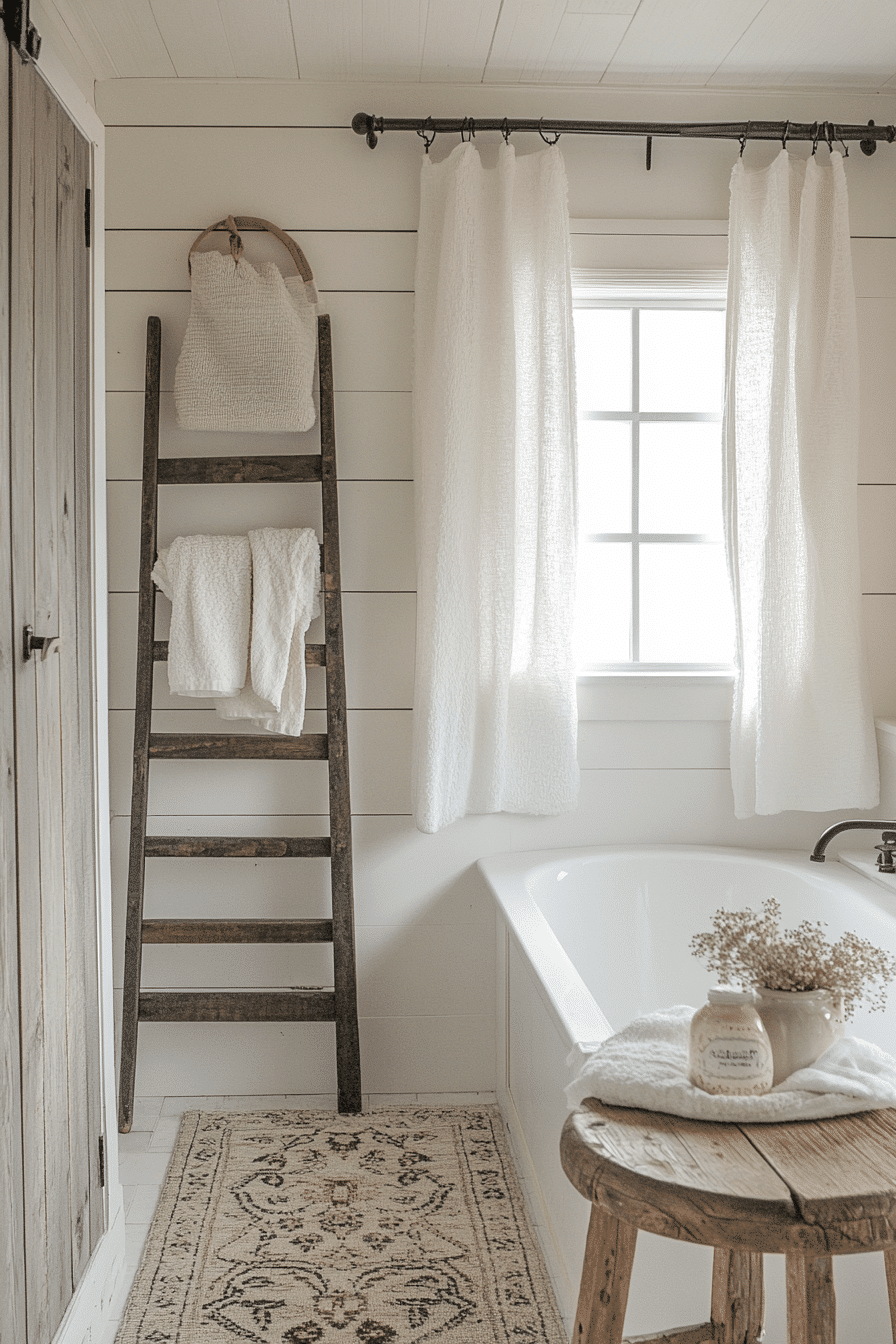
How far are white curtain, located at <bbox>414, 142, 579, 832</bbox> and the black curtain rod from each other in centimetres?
6

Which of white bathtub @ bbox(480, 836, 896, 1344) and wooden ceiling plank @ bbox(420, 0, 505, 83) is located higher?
wooden ceiling plank @ bbox(420, 0, 505, 83)

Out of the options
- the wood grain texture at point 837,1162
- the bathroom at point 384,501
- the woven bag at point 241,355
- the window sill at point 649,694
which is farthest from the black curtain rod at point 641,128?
the wood grain texture at point 837,1162

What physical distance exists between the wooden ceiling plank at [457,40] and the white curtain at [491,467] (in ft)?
0.57

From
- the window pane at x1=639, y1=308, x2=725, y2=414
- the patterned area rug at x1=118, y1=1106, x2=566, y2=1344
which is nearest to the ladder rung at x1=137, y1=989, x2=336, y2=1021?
the patterned area rug at x1=118, y1=1106, x2=566, y2=1344

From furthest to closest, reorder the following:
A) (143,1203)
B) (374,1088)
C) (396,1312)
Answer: (374,1088) → (143,1203) → (396,1312)

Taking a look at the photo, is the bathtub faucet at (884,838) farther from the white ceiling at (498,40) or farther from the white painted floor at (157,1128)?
the white ceiling at (498,40)

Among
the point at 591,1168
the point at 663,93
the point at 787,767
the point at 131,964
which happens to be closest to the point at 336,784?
the point at 131,964

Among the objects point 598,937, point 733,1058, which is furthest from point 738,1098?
point 598,937

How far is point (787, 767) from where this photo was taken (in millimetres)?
2475

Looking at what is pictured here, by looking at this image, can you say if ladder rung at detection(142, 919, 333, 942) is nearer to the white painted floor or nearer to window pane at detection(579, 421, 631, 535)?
the white painted floor

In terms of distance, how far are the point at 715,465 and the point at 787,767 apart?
2.49 ft

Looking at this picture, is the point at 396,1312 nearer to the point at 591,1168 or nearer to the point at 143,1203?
the point at 143,1203

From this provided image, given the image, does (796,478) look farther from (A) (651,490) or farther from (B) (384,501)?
(B) (384,501)

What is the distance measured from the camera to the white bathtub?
1.83 meters
